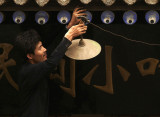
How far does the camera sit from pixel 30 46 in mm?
2377

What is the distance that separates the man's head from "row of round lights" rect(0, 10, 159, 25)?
0.92 meters

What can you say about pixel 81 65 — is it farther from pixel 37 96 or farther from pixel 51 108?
pixel 37 96

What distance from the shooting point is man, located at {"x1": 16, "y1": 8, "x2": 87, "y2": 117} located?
2.23 meters

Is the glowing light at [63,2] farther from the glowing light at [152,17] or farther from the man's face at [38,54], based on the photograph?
the glowing light at [152,17]

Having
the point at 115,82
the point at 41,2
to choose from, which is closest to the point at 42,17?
the point at 41,2

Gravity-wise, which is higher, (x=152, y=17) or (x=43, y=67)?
(x=152, y=17)

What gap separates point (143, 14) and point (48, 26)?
1.46m

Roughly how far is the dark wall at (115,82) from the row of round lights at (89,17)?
0.08m

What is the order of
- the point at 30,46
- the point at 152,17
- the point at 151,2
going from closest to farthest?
the point at 30,46, the point at 151,2, the point at 152,17

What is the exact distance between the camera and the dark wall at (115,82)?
3293 millimetres

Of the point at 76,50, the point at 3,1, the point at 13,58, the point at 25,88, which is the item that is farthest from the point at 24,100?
the point at 3,1

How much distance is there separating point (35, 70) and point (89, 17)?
139 centimetres

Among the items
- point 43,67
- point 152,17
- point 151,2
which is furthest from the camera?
point 152,17

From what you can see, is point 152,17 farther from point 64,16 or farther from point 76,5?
point 64,16
